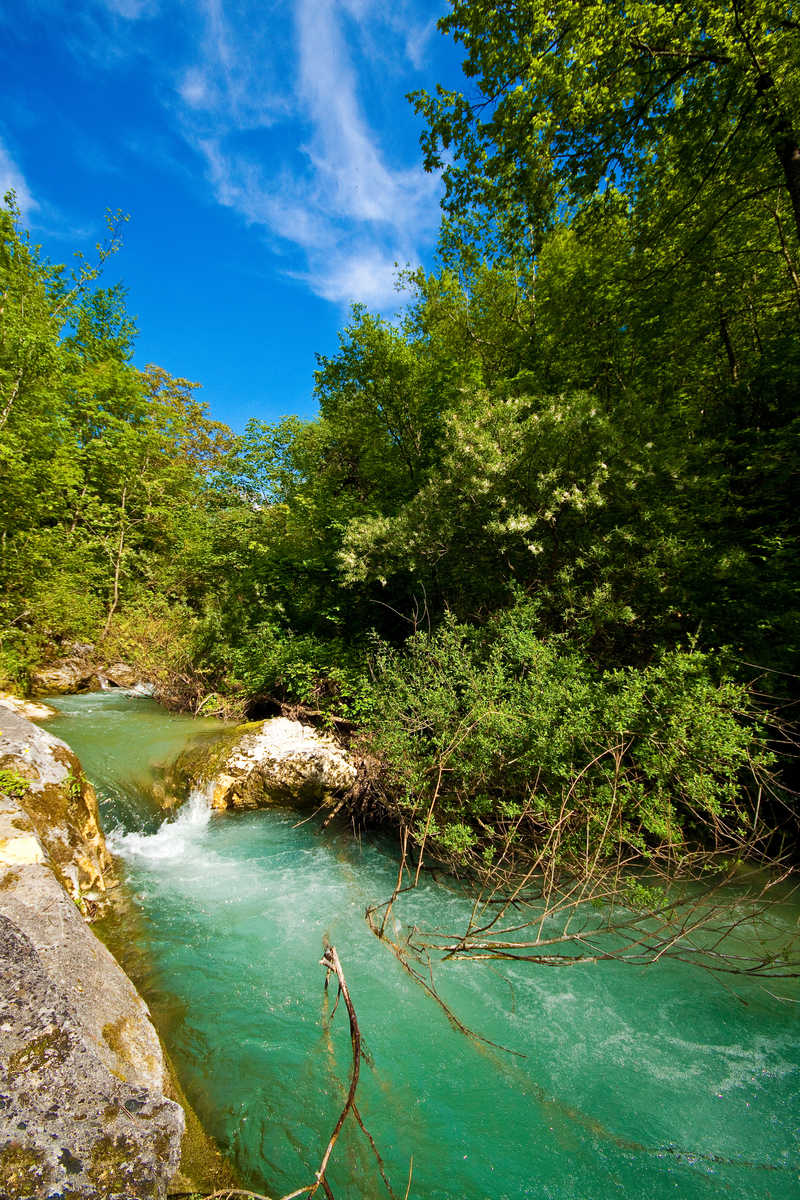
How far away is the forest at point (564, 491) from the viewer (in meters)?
5.15

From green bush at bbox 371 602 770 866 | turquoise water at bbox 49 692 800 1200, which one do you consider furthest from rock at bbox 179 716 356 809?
turquoise water at bbox 49 692 800 1200

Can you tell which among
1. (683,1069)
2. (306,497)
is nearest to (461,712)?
(683,1069)

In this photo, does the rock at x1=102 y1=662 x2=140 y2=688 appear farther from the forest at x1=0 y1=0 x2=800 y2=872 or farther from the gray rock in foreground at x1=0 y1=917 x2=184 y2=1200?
the gray rock in foreground at x1=0 y1=917 x2=184 y2=1200

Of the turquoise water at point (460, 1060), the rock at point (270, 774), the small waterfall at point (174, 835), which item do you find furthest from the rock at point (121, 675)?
the turquoise water at point (460, 1060)

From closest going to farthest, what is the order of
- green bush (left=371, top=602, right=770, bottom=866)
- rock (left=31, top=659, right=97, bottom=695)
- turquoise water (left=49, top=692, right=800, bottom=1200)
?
1. turquoise water (left=49, top=692, right=800, bottom=1200)
2. green bush (left=371, top=602, right=770, bottom=866)
3. rock (left=31, top=659, right=97, bottom=695)

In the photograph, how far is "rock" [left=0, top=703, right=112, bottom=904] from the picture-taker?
169 inches

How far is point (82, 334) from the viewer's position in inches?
646

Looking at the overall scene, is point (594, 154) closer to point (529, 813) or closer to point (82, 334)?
point (529, 813)

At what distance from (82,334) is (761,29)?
1977 cm

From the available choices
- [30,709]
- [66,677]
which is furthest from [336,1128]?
[66,677]

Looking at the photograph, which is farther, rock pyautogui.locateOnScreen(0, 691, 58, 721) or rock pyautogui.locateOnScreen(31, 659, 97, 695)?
rock pyautogui.locateOnScreen(31, 659, 97, 695)

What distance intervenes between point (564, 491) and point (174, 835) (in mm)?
7554

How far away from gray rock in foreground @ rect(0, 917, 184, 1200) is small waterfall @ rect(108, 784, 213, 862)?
3.91m

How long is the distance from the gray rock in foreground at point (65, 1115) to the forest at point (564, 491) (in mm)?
2471
